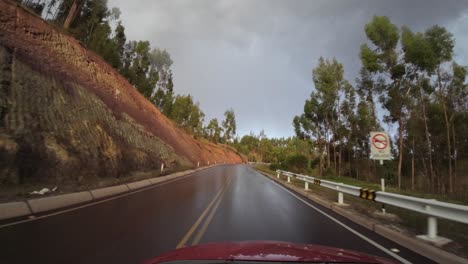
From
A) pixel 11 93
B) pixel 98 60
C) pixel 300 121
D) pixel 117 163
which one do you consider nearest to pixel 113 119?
pixel 117 163

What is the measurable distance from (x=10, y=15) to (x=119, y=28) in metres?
29.0

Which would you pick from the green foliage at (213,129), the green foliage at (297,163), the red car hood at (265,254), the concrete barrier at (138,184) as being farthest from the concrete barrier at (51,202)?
the green foliage at (213,129)

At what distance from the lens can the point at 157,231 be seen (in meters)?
8.15

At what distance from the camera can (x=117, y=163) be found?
84.8 ft

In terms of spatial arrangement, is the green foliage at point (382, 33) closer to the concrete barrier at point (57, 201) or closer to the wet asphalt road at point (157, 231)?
the wet asphalt road at point (157, 231)

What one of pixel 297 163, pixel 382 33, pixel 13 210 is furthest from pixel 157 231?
pixel 297 163

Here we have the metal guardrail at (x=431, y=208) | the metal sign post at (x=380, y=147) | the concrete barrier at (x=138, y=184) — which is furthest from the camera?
the concrete barrier at (x=138, y=184)

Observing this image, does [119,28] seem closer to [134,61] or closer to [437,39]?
[134,61]

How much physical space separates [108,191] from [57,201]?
425cm

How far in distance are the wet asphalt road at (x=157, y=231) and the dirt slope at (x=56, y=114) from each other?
6.38 meters

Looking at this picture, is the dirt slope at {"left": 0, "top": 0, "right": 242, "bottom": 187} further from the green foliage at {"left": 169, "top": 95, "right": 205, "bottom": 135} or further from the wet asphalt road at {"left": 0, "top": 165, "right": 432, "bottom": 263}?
the green foliage at {"left": 169, "top": 95, "right": 205, "bottom": 135}

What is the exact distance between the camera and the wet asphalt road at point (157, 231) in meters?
6.22

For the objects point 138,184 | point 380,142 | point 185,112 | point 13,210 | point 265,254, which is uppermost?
point 185,112

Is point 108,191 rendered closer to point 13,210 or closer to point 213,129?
point 13,210
